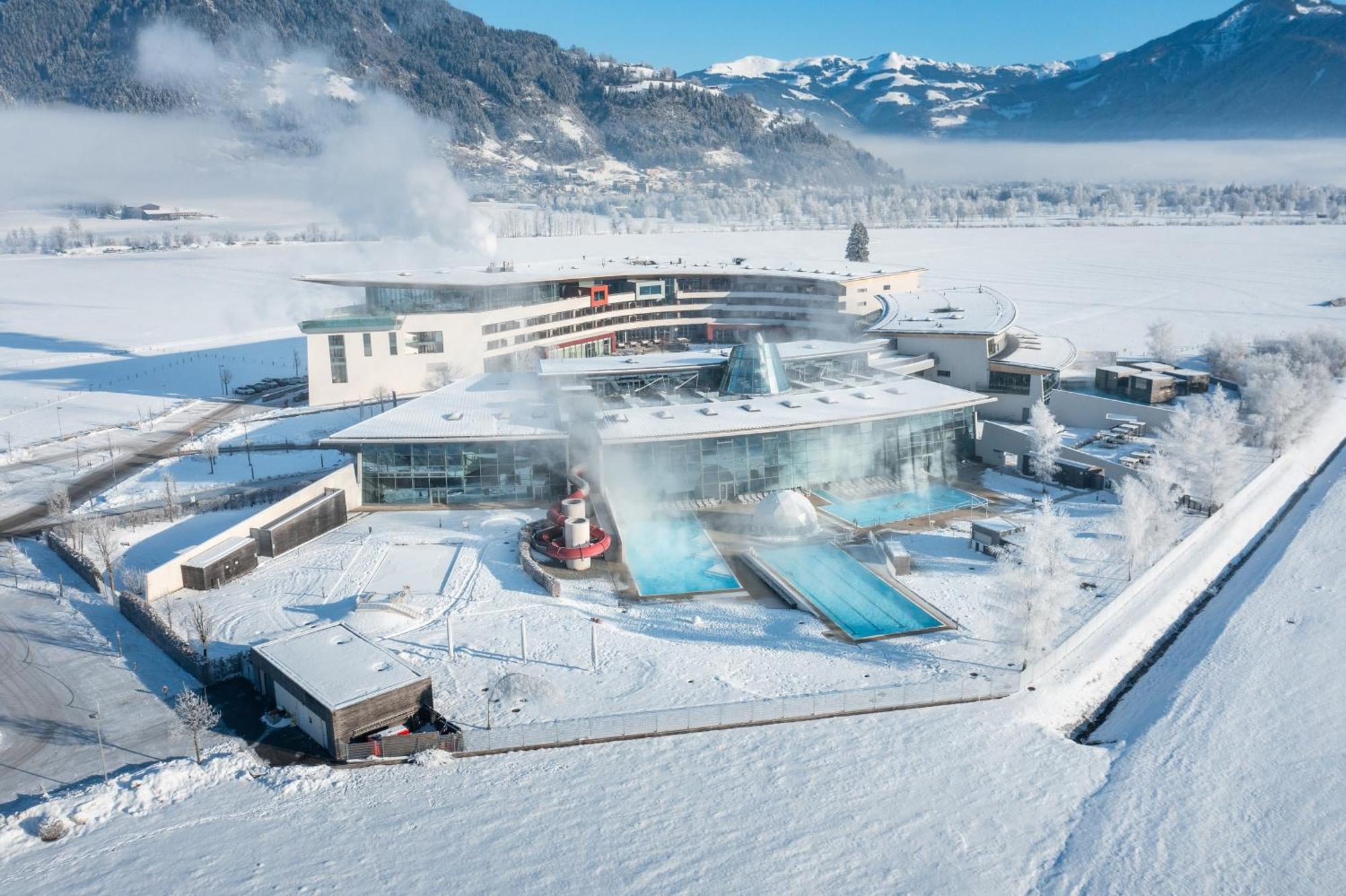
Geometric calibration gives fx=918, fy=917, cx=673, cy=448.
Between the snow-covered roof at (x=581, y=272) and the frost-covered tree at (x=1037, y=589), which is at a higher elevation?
the snow-covered roof at (x=581, y=272)

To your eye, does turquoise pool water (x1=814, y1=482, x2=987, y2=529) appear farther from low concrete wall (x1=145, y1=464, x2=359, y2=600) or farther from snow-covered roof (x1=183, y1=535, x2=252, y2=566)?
snow-covered roof (x1=183, y1=535, x2=252, y2=566)

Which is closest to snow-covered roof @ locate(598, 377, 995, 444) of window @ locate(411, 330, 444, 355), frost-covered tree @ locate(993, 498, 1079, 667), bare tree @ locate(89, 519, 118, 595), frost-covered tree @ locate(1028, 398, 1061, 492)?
frost-covered tree @ locate(1028, 398, 1061, 492)

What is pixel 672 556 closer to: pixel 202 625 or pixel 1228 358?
pixel 202 625

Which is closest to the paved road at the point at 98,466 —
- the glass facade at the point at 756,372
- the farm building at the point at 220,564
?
the farm building at the point at 220,564

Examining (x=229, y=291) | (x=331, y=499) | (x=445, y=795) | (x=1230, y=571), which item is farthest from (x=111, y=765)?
(x=229, y=291)

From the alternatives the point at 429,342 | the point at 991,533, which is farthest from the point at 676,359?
the point at 991,533

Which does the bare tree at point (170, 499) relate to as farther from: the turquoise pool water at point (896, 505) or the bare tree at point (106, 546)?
the turquoise pool water at point (896, 505)
